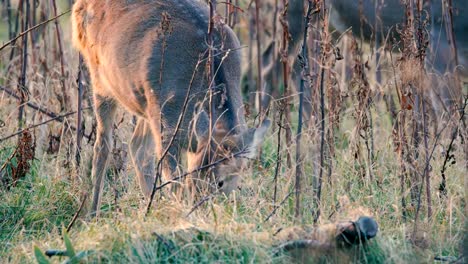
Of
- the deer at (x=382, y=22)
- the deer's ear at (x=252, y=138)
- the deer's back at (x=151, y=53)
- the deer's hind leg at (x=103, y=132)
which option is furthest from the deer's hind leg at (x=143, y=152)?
the deer at (x=382, y=22)

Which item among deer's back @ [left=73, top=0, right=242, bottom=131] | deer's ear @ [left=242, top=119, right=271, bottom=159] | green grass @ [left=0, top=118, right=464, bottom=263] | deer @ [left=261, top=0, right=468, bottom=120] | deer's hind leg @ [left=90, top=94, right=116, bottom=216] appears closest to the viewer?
green grass @ [left=0, top=118, right=464, bottom=263]

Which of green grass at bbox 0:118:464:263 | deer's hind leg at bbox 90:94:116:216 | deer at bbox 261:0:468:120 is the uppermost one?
deer at bbox 261:0:468:120

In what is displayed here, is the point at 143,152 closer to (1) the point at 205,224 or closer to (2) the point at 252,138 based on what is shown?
(2) the point at 252,138

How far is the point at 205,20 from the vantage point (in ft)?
20.4

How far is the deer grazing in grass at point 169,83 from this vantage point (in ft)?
18.7

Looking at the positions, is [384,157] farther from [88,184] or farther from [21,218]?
[21,218]

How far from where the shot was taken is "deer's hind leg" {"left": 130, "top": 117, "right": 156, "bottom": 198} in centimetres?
665

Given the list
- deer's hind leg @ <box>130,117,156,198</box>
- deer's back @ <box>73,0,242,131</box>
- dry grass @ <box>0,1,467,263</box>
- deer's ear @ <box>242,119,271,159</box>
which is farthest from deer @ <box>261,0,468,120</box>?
deer's ear @ <box>242,119,271,159</box>

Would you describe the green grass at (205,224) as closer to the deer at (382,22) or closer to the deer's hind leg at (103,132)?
the deer's hind leg at (103,132)

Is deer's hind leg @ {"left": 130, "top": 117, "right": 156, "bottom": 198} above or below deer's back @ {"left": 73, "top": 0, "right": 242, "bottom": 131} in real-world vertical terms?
below

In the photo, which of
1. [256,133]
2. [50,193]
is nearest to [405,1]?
[256,133]

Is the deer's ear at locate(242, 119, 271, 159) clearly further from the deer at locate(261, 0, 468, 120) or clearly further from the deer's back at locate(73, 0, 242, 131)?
the deer at locate(261, 0, 468, 120)

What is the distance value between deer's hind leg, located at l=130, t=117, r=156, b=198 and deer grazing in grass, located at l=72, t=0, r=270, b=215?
0.05ft

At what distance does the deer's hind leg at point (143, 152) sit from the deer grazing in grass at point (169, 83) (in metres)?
0.02
